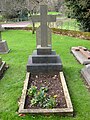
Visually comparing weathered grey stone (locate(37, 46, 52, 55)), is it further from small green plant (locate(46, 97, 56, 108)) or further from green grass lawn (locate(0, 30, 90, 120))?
small green plant (locate(46, 97, 56, 108))

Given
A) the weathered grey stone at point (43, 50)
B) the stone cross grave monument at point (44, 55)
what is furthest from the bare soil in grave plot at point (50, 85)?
the weathered grey stone at point (43, 50)

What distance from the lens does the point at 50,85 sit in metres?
7.34

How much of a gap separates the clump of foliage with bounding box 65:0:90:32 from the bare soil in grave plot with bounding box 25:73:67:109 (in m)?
10.3

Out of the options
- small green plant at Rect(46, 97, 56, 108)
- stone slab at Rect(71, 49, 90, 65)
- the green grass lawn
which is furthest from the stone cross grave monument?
small green plant at Rect(46, 97, 56, 108)

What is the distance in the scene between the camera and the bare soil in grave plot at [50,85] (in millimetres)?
5996

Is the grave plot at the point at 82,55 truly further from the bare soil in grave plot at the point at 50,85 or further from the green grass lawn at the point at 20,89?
the bare soil in grave plot at the point at 50,85

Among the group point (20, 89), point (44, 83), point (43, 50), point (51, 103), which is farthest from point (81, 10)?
point (51, 103)

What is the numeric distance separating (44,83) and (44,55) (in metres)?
1.55

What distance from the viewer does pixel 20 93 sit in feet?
22.4

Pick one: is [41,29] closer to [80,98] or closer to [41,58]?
[41,58]

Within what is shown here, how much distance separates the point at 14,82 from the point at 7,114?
7.64 ft

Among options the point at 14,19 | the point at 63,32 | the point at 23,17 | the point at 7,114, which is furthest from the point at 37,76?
the point at 23,17

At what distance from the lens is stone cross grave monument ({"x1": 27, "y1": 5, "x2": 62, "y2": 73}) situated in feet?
27.5

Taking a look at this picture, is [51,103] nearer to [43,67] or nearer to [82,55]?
[43,67]
